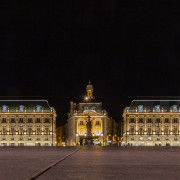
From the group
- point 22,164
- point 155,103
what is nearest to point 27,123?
point 155,103

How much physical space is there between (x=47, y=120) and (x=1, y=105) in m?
15.9

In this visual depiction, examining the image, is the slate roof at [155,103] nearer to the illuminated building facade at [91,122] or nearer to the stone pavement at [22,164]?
the illuminated building facade at [91,122]

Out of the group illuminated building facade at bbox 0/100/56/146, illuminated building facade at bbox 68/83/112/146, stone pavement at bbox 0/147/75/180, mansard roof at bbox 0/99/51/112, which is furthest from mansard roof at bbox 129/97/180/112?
stone pavement at bbox 0/147/75/180

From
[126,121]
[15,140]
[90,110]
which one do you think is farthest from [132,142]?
[15,140]

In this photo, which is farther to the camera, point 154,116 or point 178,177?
point 154,116

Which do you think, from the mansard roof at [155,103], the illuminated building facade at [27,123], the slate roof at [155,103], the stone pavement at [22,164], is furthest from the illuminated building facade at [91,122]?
the stone pavement at [22,164]

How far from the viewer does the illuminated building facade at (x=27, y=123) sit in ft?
463

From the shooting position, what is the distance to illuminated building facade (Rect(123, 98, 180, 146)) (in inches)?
5605

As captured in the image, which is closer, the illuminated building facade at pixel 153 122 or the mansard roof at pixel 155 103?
the illuminated building facade at pixel 153 122

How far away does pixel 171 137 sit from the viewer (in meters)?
143

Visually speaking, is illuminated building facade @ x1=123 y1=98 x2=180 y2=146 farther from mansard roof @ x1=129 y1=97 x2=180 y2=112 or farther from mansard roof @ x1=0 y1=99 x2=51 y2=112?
mansard roof @ x1=0 y1=99 x2=51 y2=112

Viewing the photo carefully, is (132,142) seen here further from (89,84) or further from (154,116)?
(89,84)

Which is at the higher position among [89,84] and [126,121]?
[89,84]

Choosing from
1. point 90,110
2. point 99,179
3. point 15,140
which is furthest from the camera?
point 90,110
